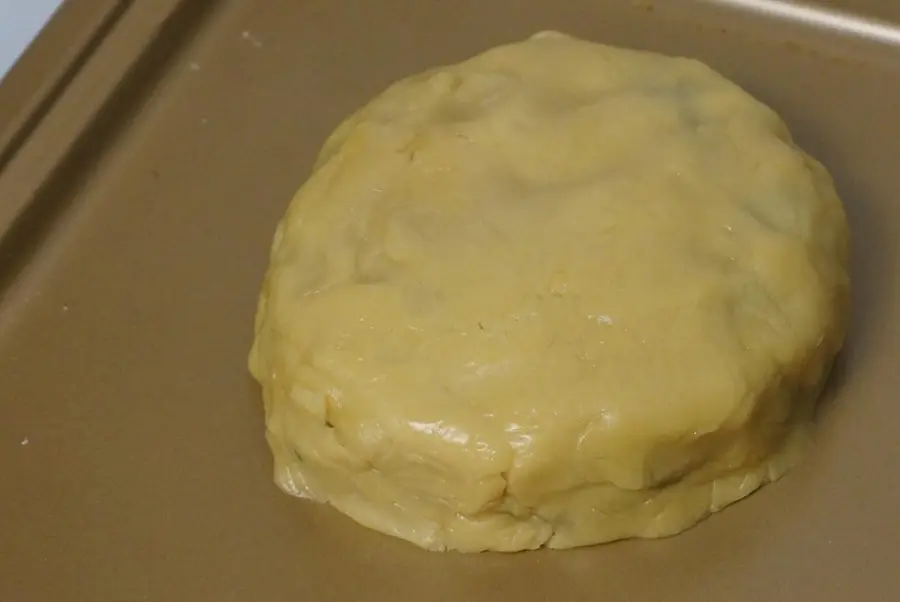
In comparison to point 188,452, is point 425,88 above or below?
above

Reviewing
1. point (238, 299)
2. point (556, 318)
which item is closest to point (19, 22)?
point (238, 299)

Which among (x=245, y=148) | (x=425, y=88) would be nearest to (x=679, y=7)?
(x=425, y=88)

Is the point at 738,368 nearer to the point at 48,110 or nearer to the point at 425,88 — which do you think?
the point at 425,88

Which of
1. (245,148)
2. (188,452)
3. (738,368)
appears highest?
(738,368)

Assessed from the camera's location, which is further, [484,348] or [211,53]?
[211,53]

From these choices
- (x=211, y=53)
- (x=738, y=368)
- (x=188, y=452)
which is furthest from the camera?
(x=211, y=53)

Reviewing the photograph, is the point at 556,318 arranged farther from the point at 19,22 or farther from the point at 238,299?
the point at 19,22

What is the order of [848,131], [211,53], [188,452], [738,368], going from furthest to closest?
[211,53]
[848,131]
[188,452]
[738,368]

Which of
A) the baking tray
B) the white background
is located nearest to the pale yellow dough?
the baking tray
